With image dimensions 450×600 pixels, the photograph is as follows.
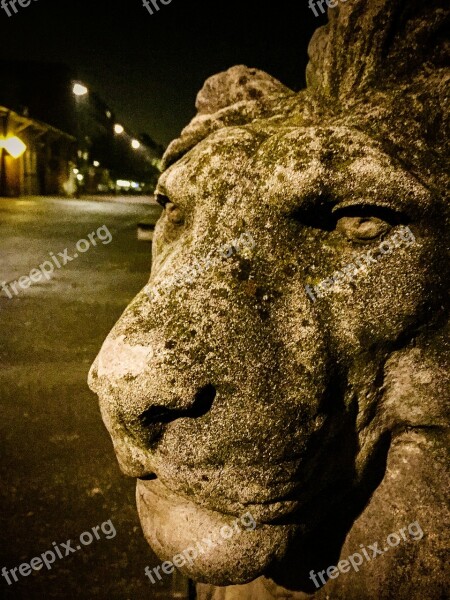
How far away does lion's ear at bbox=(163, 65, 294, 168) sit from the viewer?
1.40 m

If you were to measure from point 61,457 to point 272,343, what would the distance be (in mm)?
2631

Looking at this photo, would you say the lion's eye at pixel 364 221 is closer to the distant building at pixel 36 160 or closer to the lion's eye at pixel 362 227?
the lion's eye at pixel 362 227

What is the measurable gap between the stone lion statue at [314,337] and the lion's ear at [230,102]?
0.74 ft

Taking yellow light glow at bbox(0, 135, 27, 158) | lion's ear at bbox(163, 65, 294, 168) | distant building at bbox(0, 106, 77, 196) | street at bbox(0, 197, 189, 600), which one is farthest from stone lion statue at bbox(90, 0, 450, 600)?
distant building at bbox(0, 106, 77, 196)

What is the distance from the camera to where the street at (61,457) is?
7.24 ft

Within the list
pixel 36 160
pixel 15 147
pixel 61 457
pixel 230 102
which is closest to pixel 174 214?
pixel 230 102

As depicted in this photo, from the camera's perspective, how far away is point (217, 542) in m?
1.07

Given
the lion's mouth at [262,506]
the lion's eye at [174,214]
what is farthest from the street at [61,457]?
the lion's eye at [174,214]

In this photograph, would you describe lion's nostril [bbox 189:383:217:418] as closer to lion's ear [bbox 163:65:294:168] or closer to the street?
lion's ear [bbox 163:65:294:168]

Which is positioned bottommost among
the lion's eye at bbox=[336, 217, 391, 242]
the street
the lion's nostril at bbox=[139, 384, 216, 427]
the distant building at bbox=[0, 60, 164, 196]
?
the street

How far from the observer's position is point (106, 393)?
107cm

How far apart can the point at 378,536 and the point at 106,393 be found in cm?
92

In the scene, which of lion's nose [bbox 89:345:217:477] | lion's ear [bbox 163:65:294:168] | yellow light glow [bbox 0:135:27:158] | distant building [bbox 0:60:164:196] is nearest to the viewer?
lion's nose [bbox 89:345:217:477]

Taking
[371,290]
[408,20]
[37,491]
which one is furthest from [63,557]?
[408,20]
